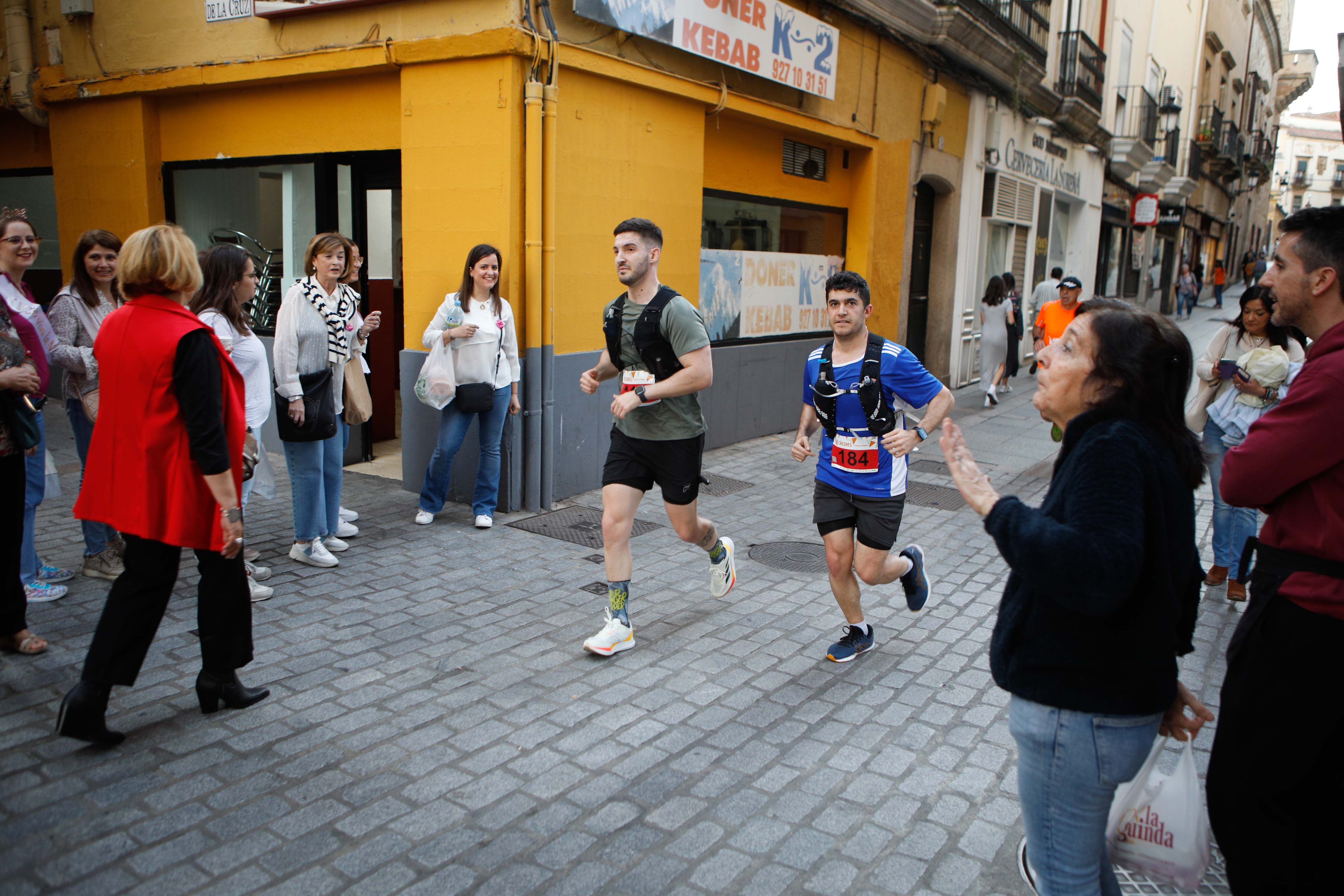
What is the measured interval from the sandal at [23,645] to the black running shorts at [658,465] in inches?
101

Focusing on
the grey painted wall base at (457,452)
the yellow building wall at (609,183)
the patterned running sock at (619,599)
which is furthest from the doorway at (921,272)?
the patterned running sock at (619,599)

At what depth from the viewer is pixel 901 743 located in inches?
148

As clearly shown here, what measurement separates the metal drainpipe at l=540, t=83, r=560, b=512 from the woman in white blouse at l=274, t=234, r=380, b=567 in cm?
144

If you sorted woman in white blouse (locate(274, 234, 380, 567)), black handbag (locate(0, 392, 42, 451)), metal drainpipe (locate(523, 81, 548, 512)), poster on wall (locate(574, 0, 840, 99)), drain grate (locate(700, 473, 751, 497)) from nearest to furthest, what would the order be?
1. black handbag (locate(0, 392, 42, 451))
2. woman in white blouse (locate(274, 234, 380, 567))
3. metal drainpipe (locate(523, 81, 548, 512))
4. poster on wall (locate(574, 0, 840, 99))
5. drain grate (locate(700, 473, 751, 497))

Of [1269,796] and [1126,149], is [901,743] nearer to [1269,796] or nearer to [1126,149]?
[1269,796]

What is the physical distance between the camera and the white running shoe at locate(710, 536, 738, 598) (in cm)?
498

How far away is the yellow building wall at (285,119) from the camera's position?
7672 mm

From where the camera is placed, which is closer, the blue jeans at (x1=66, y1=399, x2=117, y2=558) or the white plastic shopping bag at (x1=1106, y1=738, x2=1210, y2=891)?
the white plastic shopping bag at (x1=1106, y1=738, x2=1210, y2=891)

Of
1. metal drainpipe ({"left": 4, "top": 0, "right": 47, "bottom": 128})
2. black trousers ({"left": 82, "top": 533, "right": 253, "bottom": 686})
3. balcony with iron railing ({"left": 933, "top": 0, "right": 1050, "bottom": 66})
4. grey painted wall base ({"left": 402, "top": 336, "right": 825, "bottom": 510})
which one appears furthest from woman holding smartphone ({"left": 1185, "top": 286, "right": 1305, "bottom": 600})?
metal drainpipe ({"left": 4, "top": 0, "right": 47, "bottom": 128})

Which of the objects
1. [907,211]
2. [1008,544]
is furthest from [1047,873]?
[907,211]

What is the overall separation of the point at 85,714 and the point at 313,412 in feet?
7.99

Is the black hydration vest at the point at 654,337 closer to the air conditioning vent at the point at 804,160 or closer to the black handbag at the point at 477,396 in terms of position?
the black handbag at the point at 477,396

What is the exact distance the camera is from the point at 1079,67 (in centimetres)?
1788

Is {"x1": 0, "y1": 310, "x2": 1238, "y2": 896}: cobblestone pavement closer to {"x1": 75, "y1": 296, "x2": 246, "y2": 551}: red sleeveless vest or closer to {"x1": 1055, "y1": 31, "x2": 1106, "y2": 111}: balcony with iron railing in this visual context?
{"x1": 75, "y1": 296, "x2": 246, "y2": 551}: red sleeveless vest
